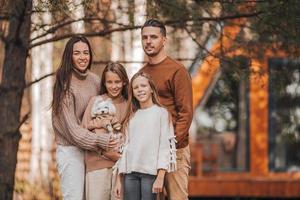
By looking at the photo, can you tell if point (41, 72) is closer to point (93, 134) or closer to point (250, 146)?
point (250, 146)

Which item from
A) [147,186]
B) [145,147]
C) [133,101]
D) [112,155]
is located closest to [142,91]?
[133,101]

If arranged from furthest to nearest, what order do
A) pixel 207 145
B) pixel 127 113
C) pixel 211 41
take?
pixel 207 145 → pixel 211 41 → pixel 127 113

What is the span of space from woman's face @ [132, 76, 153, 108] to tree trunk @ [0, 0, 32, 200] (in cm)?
270

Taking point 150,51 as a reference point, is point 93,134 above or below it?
below

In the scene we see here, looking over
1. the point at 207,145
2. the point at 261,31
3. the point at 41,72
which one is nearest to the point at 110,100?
the point at 261,31

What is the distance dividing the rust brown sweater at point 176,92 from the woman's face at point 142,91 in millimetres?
157

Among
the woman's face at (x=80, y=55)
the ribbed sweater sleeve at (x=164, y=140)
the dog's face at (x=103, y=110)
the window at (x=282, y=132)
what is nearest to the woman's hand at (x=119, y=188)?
the ribbed sweater sleeve at (x=164, y=140)

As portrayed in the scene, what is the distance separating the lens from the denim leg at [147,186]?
620 cm

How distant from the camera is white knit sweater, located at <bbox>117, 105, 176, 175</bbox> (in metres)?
6.17

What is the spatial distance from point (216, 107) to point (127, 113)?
8647 mm

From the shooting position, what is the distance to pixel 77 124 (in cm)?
645

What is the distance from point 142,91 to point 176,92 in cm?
26

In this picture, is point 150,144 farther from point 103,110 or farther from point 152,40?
point 152,40

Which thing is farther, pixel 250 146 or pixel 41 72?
pixel 250 146
